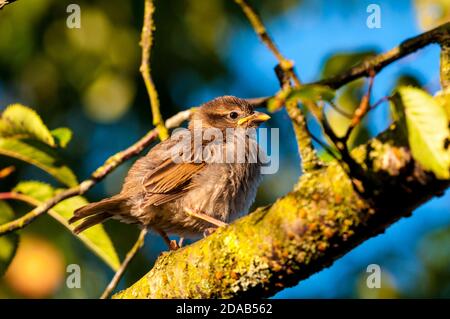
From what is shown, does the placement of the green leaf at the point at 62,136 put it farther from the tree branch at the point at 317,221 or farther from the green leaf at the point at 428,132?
the green leaf at the point at 428,132

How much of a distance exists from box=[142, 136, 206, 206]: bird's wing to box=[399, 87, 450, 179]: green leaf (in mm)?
3096

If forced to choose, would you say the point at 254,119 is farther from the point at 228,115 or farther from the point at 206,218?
the point at 206,218

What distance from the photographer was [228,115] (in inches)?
237

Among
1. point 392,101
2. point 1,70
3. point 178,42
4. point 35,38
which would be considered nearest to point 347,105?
point 392,101

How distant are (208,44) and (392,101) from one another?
5816 millimetres

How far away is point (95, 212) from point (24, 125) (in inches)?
52.0

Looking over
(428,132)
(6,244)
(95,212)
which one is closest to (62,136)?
(6,244)

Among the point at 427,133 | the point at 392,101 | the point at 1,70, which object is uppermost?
the point at 1,70

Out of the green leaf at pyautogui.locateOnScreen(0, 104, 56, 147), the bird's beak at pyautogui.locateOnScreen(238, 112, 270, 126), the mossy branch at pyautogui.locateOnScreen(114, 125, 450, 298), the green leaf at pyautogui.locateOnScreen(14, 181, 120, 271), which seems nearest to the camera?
the mossy branch at pyautogui.locateOnScreen(114, 125, 450, 298)

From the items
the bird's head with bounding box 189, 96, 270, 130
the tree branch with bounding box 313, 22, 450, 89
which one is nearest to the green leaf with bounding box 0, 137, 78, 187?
the bird's head with bounding box 189, 96, 270, 130

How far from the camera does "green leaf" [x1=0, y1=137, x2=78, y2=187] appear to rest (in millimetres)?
3971

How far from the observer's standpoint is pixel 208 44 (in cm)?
787

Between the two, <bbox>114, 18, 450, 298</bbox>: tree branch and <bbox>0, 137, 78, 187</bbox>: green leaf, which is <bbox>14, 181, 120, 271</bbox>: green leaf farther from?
<bbox>114, 18, 450, 298</bbox>: tree branch
